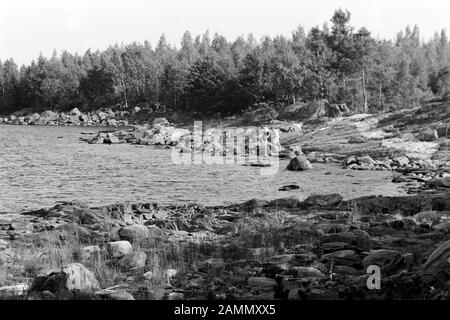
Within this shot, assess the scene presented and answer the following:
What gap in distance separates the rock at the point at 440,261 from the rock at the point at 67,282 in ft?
25.6

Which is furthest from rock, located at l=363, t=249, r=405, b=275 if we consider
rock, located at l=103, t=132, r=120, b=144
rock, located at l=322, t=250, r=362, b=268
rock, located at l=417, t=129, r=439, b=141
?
rock, located at l=103, t=132, r=120, b=144

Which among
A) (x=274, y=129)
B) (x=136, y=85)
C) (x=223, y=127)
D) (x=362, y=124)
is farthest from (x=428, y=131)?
(x=136, y=85)

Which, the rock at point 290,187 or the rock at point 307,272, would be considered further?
the rock at point 290,187

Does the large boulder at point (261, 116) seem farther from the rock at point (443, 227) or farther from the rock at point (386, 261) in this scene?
the rock at point (386, 261)

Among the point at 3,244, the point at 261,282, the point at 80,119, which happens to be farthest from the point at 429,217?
the point at 80,119

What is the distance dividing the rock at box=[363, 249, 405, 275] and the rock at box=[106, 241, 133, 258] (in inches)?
289

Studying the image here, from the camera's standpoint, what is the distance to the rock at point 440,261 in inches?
472

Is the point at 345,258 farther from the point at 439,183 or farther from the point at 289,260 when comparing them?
the point at 439,183

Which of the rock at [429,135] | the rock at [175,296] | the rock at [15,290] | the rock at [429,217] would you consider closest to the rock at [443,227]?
the rock at [429,217]

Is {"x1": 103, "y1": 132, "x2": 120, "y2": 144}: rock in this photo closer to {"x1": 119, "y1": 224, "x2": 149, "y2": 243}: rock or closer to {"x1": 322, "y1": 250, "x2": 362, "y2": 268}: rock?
{"x1": 119, "y1": 224, "x2": 149, "y2": 243}: rock

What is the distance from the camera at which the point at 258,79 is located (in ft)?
340

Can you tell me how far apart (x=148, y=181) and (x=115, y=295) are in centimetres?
2845

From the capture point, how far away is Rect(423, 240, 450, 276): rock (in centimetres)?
1200

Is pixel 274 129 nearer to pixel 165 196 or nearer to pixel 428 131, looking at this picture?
pixel 428 131
